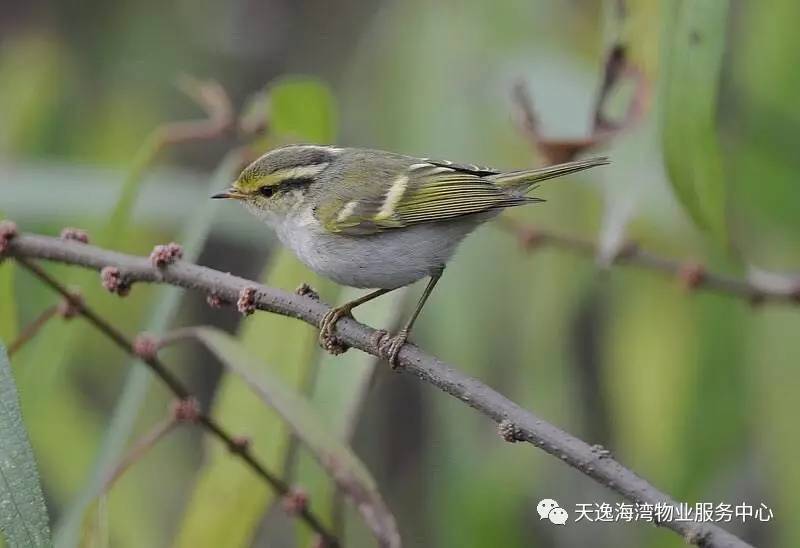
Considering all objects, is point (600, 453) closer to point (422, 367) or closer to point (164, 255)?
point (422, 367)

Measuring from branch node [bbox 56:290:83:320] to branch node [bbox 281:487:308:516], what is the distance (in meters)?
0.63

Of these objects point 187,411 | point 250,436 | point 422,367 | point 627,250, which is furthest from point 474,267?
point 422,367

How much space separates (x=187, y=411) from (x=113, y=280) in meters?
0.39

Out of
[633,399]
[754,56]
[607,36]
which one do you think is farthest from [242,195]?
[754,56]

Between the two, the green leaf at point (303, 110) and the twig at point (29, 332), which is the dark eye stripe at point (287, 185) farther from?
the twig at point (29, 332)

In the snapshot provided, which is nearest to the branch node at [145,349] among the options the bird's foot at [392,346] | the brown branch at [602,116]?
the bird's foot at [392,346]

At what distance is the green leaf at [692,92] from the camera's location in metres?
2.37

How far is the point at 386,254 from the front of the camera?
2598 millimetres

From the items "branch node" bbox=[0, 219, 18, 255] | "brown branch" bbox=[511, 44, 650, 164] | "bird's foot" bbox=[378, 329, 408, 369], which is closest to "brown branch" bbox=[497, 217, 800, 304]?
Result: "brown branch" bbox=[511, 44, 650, 164]

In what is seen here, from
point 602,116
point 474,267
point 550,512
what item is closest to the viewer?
point 602,116

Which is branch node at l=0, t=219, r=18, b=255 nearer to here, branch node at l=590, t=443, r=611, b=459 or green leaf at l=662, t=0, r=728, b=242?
branch node at l=590, t=443, r=611, b=459

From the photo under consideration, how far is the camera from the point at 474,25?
411cm

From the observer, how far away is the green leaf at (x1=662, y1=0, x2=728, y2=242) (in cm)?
237

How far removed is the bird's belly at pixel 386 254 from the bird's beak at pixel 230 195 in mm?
317
